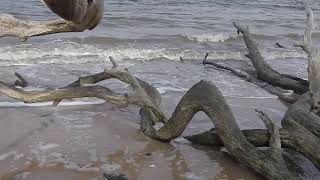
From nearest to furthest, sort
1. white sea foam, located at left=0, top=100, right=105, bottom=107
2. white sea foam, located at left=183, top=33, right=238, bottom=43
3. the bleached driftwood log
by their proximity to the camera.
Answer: the bleached driftwood log
white sea foam, located at left=0, top=100, right=105, bottom=107
white sea foam, located at left=183, top=33, right=238, bottom=43

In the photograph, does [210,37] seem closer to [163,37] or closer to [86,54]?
[163,37]

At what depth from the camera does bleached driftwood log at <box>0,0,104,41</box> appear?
1.87 metres

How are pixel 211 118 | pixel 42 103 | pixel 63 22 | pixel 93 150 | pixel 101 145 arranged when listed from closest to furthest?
pixel 63 22 < pixel 211 118 < pixel 93 150 < pixel 101 145 < pixel 42 103

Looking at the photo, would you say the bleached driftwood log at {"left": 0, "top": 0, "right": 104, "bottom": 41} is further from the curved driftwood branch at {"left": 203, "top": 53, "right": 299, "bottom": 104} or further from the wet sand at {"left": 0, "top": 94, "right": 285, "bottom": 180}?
the curved driftwood branch at {"left": 203, "top": 53, "right": 299, "bottom": 104}

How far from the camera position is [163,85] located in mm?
7602

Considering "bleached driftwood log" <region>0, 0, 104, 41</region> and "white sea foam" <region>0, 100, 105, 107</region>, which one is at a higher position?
"bleached driftwood log" <region>0, 0, 104, 41</region>

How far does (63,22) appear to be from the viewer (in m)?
3.20

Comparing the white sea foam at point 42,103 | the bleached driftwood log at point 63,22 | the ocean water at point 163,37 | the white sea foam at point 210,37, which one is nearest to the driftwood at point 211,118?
the bleached driftwood log at point 63,22

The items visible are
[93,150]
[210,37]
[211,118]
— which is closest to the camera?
[211,118]

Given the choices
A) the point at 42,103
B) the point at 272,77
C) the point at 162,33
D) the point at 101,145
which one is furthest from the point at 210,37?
the point at 101,145

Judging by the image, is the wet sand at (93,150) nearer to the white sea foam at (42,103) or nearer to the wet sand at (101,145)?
the wet sand at (101,145)

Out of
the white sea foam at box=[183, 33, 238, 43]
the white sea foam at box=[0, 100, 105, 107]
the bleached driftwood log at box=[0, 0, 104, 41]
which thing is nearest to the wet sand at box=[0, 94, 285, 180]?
the white sea foam at box=[0, 100, 105, 107]

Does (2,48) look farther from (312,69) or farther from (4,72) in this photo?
(312,69)

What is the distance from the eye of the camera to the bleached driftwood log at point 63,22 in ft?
6.13
